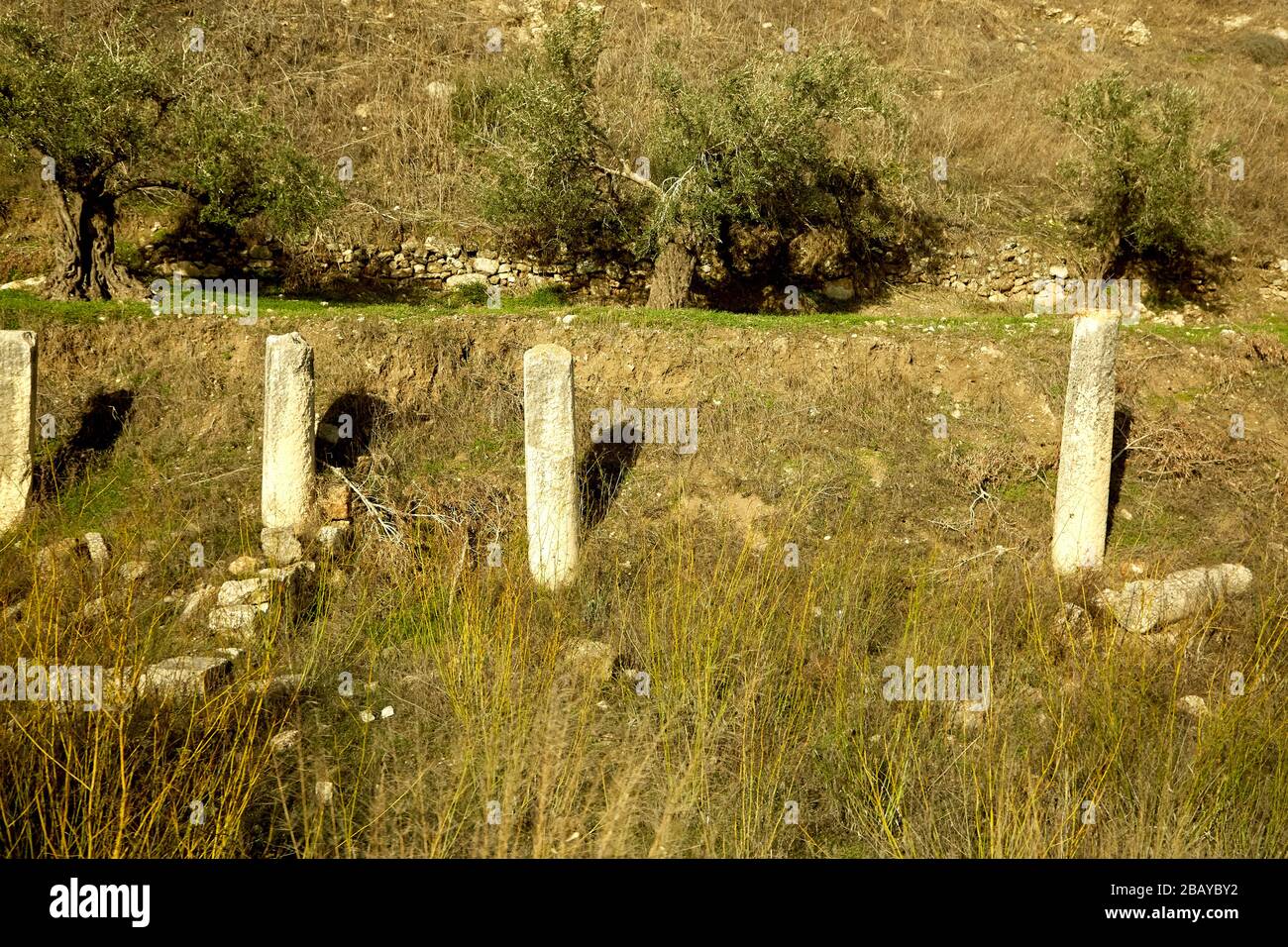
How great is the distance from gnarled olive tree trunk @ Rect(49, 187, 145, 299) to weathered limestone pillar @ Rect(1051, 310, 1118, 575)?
43.5 ft

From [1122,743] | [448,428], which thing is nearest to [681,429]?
[448,428]

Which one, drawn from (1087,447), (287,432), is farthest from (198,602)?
(1087,447)

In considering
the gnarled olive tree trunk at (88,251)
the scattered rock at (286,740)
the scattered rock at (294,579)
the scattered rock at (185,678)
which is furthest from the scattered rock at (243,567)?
the gnarled olive tree trunk at (88,251)

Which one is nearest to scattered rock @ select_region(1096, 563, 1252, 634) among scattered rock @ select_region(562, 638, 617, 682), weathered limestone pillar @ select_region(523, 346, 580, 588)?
scattered rock @ select_region(562, 638, 617, 682)

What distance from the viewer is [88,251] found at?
47.8 feet

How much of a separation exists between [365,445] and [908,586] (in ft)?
22.9

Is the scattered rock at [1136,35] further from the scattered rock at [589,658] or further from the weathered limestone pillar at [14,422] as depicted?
the weathered limestone pillar at [14,422]

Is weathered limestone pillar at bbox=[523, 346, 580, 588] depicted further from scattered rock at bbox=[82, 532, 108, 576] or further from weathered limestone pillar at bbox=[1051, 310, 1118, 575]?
weathered limestone pillar at bbox=[1051, 310, 1118, 575]

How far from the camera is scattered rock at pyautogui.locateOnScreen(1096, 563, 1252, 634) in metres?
8.99

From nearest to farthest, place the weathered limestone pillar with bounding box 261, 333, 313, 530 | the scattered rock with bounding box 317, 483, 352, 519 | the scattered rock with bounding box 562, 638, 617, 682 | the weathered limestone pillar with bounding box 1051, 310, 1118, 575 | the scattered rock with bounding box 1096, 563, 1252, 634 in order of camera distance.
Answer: the scattered rock with bounding box 562, 638, 617, 682
the scattered rock with bounding box 1096, 563, 1252, 634
the weathered limestone pillar with bounding box 1051, 310, 1118, 575
the weathered limestone pillar with bounding box 261, 333, 313, 530
the scattered rock with bounding box 317, 483, 352, 519

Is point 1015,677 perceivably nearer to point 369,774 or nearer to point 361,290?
point 369,774

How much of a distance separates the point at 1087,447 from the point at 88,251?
14.1 m

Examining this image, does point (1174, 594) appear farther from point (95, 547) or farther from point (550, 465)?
point (95, 547)
